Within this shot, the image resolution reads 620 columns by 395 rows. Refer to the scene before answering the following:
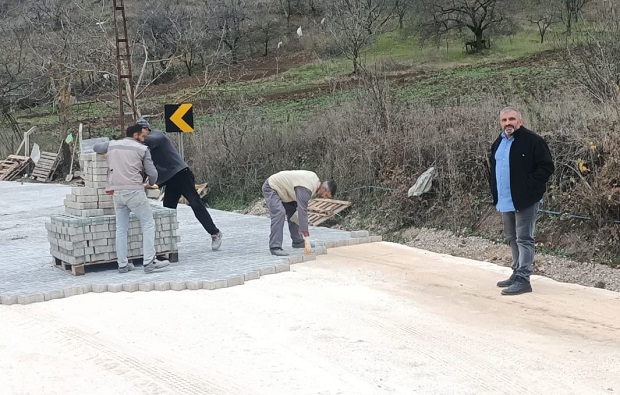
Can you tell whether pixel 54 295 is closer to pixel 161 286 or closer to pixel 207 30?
pixel 161 286

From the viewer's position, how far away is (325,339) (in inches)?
243

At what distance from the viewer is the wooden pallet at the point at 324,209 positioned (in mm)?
12438

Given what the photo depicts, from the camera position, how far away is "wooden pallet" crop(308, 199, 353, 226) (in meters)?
12.4

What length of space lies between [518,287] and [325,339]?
2442 mm

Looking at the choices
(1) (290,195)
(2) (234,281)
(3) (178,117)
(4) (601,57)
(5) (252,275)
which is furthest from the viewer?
(3) (178,117)

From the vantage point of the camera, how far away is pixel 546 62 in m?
31.0

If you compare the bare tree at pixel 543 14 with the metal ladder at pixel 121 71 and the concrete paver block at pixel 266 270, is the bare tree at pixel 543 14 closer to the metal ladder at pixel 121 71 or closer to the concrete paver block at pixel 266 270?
the metal ladder at pixel 121 71

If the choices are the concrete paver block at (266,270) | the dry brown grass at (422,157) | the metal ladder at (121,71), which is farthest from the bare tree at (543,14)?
the concrete paver block at (266,270)

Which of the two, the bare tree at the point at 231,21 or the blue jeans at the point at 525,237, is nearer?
the blue jeans at the point at 525,237

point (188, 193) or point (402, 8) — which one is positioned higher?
point (402, 8)

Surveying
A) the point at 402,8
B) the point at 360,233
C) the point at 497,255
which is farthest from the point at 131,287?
the point at 402,8

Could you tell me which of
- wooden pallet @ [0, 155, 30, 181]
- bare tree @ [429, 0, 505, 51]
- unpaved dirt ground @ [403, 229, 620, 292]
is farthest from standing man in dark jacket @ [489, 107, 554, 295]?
bare tree @ [429, 0, 505, 51]

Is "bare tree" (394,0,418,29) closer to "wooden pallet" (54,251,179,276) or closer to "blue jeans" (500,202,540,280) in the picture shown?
"wooden pallet" (54,251,179,276)

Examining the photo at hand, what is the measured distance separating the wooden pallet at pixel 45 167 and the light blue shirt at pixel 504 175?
17597 mm
